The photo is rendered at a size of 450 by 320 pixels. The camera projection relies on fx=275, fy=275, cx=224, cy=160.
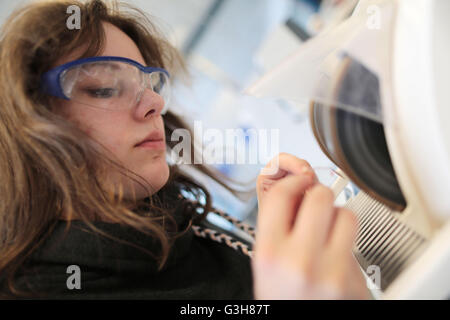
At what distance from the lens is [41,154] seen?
1.55ft

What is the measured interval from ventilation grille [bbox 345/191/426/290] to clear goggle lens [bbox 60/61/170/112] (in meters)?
0.44

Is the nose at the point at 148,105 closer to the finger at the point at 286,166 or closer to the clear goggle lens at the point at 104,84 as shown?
the clear goggle lens at the point at 104,84

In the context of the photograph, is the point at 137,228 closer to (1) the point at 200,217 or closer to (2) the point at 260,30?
(1) the point at 200,217

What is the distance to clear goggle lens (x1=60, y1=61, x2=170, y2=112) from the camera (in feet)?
1.60

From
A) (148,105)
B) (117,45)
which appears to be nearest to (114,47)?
(117,45)

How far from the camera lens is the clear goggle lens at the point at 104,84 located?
0.49 meters

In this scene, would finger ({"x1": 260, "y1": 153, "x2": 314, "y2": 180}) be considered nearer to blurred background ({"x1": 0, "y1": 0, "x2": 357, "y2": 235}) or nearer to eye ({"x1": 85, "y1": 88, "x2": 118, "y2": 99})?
eye ({"x1": 85, "y1": 88, "x2": 118, "y2": 99})

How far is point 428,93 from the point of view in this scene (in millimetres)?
241

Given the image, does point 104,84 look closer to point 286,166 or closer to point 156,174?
point 156,174

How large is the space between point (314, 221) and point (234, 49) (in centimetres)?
219

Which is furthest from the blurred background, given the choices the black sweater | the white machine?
the white machine

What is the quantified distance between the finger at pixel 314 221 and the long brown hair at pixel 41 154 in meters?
0.34
